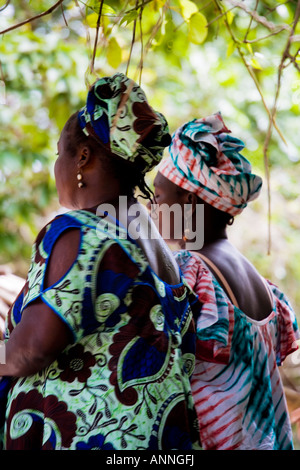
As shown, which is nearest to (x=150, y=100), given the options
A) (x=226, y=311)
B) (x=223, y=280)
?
(x=223, y=280)

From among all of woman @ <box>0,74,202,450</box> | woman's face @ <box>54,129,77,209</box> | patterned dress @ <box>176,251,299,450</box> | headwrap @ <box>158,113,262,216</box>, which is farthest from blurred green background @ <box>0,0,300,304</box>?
woman @ <box>0,74,202,450</box>

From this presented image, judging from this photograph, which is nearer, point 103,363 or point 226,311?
point 103,363

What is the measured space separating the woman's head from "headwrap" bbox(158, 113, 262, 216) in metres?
0.69

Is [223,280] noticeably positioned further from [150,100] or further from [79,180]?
[150,100]

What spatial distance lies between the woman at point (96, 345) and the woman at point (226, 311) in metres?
0.49

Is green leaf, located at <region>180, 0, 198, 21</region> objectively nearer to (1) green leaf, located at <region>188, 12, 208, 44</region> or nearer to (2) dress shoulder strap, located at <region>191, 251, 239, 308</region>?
(1) green leaf, located at <region>188, 12, 208, 44</region>

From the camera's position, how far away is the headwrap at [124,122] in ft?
5.37

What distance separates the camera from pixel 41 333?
4.68ft

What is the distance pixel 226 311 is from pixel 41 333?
2.81 ft

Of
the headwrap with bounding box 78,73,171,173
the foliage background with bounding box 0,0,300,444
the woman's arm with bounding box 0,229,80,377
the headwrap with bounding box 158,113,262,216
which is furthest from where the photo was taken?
the foliage background with bounding box 0,0,300,444

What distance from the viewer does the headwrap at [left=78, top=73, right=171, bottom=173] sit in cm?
164

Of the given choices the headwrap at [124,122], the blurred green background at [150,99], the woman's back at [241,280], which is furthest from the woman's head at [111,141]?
the blurred green background at [150,99]

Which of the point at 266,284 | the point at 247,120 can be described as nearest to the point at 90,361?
the point at 266,284

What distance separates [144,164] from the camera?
67.0 inches
